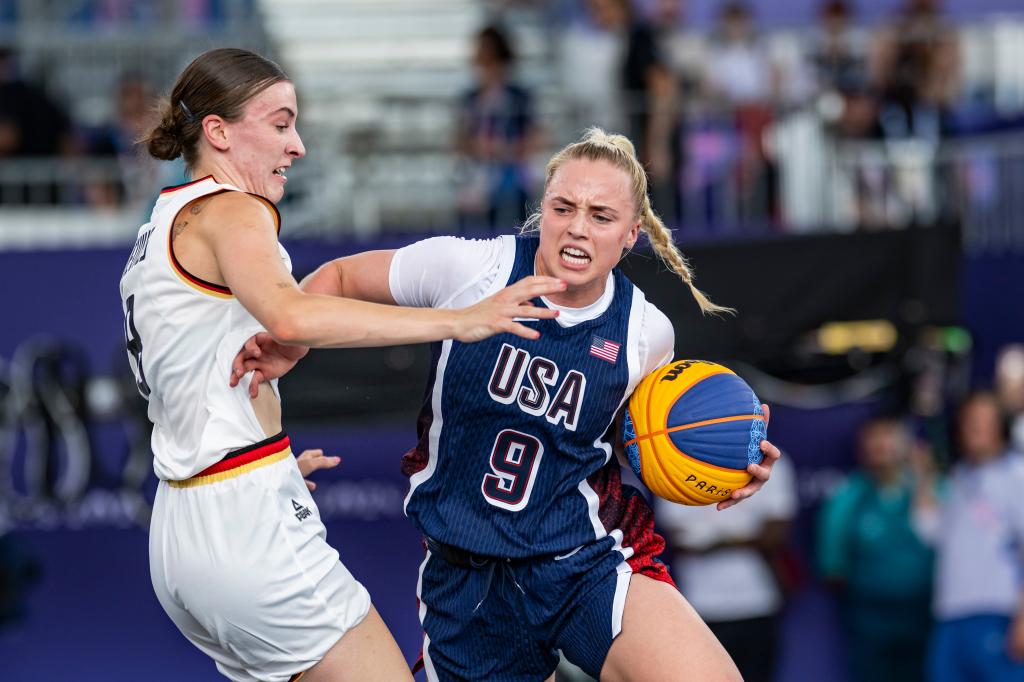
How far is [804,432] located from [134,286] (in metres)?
6.27

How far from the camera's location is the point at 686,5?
41.6 feet

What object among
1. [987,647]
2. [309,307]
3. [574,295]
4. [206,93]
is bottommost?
[987,647]

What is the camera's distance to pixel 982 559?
26.6ft

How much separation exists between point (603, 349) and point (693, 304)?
13.2 ft

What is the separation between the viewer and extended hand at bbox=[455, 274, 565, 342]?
3.53m

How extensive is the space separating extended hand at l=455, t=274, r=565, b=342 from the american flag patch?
29.3 inches

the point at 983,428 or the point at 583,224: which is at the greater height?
the point at 583,224

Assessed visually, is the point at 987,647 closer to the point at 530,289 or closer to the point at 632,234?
the point at 632,234

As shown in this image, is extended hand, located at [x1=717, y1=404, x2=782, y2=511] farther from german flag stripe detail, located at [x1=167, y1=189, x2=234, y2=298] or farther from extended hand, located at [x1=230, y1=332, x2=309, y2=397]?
german flag stripe detail, located at [x1=167, y1=189, x2=234, y2=298]

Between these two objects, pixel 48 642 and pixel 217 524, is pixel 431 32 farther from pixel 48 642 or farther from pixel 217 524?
pixel 217 524

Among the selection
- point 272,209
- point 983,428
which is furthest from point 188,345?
point 983,428

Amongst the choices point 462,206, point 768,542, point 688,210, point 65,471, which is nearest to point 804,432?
point 768,542

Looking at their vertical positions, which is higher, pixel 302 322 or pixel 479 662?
pixel 302 322

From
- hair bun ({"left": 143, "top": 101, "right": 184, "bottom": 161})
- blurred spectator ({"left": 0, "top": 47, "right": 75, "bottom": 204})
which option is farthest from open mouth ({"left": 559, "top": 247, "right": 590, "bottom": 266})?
blurred spectator ({"left": 0, "top": 47, "right": 75, "bottom": 204})
